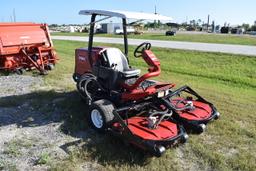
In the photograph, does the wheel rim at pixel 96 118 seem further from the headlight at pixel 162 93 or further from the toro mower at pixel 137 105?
the headlight at pixel 162 93

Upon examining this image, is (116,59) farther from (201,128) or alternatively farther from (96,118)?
(201,128)

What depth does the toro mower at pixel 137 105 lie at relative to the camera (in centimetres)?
462

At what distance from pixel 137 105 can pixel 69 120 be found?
4.55 feet

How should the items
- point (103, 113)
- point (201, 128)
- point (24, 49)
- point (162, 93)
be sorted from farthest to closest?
point (24, 49)
point (162, 93)
point (201, 128)
point (103, 113)

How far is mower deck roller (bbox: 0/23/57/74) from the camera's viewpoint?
10031 millimetres

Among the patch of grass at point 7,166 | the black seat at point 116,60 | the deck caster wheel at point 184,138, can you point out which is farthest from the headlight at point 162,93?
the patch of grass at point 7,166

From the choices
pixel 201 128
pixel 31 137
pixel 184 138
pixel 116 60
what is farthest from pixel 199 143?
pixel 31 137

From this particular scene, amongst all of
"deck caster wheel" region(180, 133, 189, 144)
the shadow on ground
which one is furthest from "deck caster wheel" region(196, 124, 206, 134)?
the shadow on ground

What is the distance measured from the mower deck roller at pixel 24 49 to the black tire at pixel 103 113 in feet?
17.1

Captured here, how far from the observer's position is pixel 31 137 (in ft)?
17.0

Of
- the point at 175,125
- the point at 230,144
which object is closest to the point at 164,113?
the point at 175,125

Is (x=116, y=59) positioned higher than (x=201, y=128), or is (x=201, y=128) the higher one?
(x=116, y=59)

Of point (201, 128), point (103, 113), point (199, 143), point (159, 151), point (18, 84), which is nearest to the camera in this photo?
point (159, 151)

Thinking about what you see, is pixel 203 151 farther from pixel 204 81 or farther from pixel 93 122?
pixel 204 81
